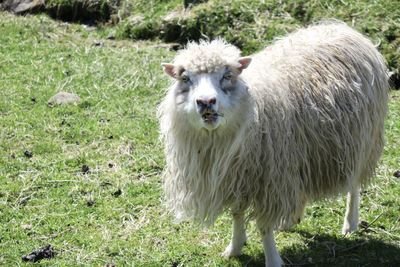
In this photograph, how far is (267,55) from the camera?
4.97 meters

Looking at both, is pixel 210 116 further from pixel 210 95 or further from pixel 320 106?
pixel 320 106

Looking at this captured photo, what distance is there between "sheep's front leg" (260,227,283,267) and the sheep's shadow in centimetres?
18

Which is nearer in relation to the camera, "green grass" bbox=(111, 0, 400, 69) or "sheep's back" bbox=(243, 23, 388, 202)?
"sheep's back" bbox=(243, 23, 388, 202)

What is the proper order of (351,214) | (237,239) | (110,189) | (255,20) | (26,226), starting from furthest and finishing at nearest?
1. (255,20)
2. (110,189)
3. (26,226)
4. (351,214)
5. (237,239)

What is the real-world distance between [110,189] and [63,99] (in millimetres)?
1915

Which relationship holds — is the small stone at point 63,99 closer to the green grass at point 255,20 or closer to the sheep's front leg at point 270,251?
the green grass at point 255,20

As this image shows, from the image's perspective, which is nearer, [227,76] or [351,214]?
[227,76]

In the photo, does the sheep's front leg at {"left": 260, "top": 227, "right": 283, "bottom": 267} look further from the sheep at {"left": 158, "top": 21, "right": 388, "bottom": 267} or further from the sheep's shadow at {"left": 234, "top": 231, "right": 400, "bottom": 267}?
the sheep's shadow at {"left": 234, "top": 231, "right": 400, "bottom": 267}

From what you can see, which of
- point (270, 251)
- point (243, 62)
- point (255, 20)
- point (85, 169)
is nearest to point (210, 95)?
point (243, 62)

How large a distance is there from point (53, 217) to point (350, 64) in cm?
262

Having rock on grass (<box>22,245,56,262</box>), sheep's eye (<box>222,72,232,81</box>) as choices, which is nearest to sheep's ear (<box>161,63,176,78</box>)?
sheep's eye (<box>222,72,232,81</box>)

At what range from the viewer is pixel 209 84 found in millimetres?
4047

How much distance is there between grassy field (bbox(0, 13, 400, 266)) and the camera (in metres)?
5.05

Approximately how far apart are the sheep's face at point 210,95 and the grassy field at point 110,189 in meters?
1.33
